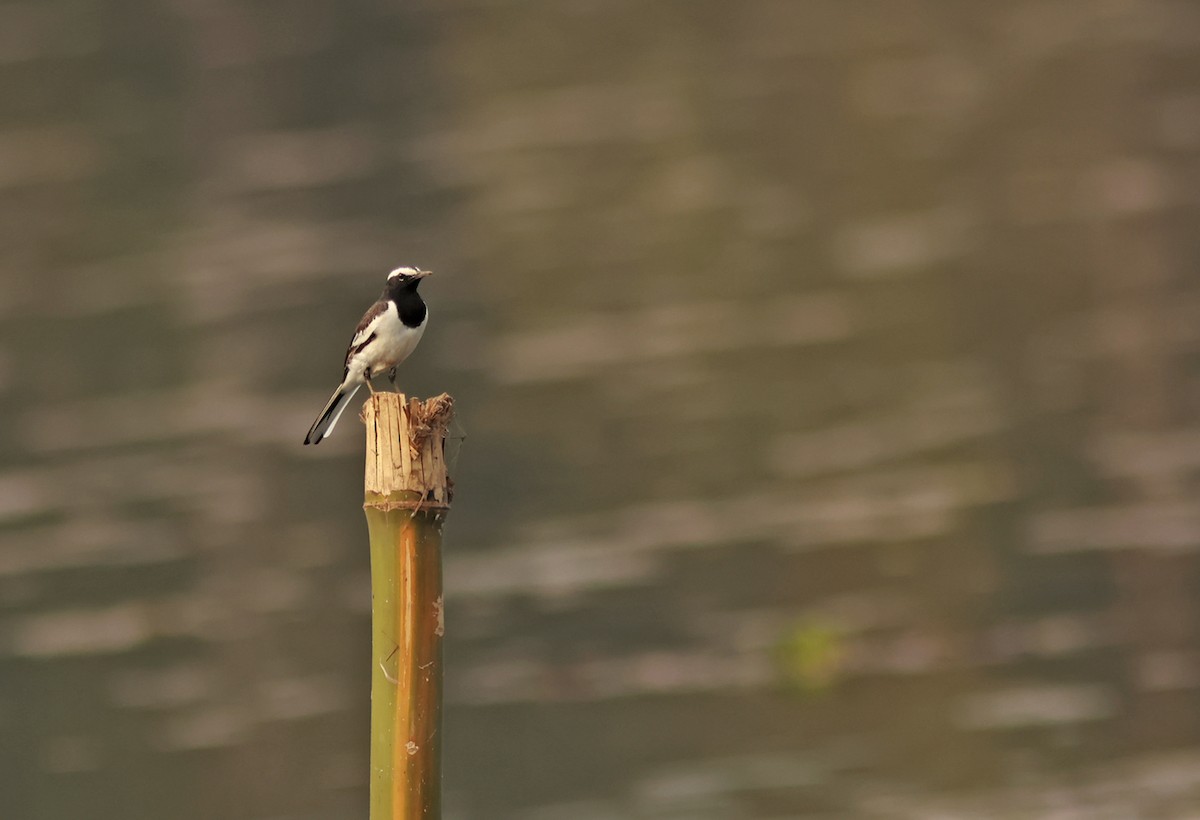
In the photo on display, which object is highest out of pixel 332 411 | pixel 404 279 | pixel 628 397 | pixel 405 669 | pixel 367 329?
pixel 628 397

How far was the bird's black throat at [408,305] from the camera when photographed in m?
9.05

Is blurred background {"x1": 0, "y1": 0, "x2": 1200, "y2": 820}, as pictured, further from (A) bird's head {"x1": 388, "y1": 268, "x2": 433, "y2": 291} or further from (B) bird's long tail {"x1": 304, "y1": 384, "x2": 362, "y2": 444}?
(A) bird's head {"x1": 388, "y1": 268, "x2": 433, "y2": 291}

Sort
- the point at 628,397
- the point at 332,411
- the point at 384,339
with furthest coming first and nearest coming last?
1. the point at 628,397
2. the point at 332,411
3. the point at 384,339

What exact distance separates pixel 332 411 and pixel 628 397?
431 inches

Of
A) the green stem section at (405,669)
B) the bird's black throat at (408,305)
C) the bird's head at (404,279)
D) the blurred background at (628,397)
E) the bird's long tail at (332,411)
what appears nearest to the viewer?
the green stem section at (405,669)

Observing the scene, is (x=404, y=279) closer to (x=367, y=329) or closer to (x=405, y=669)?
(x=367, y=329)

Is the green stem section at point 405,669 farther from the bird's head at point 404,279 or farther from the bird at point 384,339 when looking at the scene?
the bird's head at point 404,279

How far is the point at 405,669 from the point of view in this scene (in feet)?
18.9

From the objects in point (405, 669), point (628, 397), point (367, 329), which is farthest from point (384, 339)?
point (628, 397)

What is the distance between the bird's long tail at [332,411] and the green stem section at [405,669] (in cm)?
305

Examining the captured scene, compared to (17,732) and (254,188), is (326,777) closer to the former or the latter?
(17,732)

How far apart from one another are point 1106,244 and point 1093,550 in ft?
20.2

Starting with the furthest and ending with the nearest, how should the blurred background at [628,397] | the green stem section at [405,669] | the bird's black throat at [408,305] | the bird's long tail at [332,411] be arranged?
the blurred background at [628,397] < the bird's black throat at [408,305] < the bird's long tail at [332,411] < the green stem section at [405,669]

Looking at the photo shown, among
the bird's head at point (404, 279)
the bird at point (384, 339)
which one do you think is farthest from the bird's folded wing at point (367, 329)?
the bird's head at point (404, 279)
